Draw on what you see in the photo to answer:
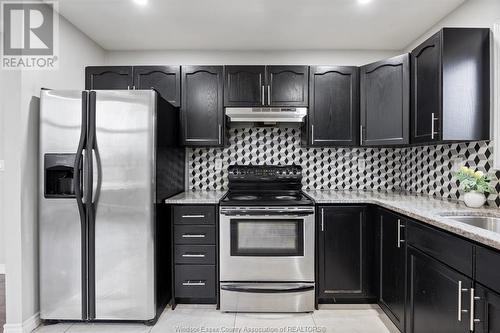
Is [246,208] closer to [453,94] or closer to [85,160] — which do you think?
[85,160]

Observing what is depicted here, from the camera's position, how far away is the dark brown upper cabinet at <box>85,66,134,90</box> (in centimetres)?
303

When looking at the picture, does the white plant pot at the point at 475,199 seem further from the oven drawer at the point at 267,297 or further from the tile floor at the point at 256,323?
the oven drawer at the point at 267,297

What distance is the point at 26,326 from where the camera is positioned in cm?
223

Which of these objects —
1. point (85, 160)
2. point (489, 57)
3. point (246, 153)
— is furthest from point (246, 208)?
point (489, 57)

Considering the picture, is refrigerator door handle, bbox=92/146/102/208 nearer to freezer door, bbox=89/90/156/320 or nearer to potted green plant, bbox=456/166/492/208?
freezer door, bbox=89/90/156/320

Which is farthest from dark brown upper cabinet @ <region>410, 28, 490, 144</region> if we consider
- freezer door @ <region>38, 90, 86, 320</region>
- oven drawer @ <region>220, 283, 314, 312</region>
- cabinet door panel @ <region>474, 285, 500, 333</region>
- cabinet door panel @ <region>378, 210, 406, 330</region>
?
freezer door @ <region>38, 90, 86, 320</region>

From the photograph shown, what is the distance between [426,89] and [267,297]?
2097mm

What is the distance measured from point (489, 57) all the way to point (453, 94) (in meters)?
0.36

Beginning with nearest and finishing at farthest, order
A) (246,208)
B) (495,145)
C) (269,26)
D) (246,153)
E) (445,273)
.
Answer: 1. (445,273)
2. (495,145)
3. (246,208)
4. (269,26)
5. (246,153)

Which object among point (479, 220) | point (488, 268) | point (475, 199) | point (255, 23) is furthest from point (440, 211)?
point (255, 23)

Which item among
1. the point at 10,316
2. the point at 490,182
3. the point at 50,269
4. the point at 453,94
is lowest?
the point at 10,316

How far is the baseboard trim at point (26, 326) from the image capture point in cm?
217

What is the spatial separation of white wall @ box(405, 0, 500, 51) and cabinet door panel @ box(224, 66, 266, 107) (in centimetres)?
165

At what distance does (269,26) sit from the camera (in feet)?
9.21
